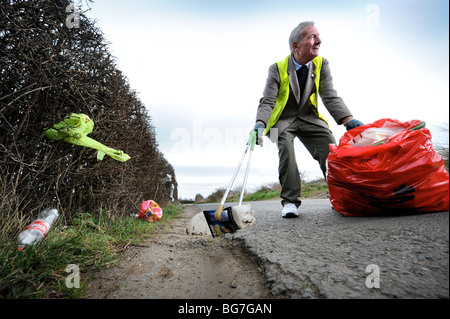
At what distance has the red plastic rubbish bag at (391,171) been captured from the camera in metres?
1.58

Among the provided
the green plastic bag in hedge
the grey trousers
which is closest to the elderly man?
the grey trousers

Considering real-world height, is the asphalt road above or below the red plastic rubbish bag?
below

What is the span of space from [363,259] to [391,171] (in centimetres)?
75

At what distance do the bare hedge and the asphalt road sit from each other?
1881 millimetres

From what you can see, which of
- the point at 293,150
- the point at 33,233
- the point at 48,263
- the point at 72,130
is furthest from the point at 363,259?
the point at 72,130

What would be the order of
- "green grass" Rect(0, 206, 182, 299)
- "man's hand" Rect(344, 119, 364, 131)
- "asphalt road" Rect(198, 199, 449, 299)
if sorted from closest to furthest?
"asphalt road" Rect(198, 199, 449, 299) < "green grass" Rect(0, 206, 182, 299) < "man's hand" Rect(344, 119, 364, 131)

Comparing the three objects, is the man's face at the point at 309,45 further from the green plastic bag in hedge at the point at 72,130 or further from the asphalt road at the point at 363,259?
the green plastic bag in hedge at the point at 72,130

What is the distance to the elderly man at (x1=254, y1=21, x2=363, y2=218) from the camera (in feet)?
8.86

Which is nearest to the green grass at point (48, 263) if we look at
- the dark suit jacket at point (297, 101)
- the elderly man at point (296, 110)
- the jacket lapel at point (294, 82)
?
the elderly man at point (296, 110)

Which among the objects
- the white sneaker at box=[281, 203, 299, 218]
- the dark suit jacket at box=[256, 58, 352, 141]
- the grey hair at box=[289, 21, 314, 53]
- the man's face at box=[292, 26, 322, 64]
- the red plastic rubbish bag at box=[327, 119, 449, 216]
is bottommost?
the white sneaker at box=[281, 203, 299, 218]

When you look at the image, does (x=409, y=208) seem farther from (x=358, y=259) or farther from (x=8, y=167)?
(x=8, y=167)

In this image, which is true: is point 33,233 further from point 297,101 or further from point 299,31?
point 299,31

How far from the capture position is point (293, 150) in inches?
108

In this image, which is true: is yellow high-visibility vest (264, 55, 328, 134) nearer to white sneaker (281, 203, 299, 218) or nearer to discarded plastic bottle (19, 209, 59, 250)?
white sneaker (281, 203, 299, 218)
